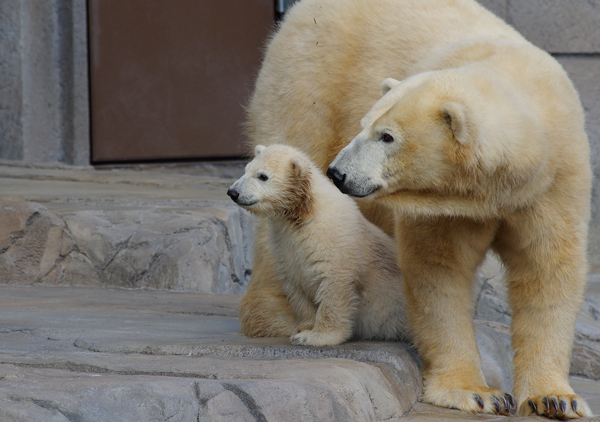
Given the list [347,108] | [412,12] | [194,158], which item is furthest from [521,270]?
[194,158]

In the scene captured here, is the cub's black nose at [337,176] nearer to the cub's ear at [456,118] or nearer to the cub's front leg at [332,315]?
the cub's ear at [456,118]

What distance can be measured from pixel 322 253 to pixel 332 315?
23 cm

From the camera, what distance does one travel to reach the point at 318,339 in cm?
290

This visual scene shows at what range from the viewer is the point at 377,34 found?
3.57m

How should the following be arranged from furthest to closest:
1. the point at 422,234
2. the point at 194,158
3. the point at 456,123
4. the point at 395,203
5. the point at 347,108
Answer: the point at 194,158
the point at 347,108
the point at 422,234
the point at 395,203
the point at 456,123

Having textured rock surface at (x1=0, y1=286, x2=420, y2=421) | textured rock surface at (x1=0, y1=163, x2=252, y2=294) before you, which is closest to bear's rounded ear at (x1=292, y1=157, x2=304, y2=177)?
textured rock surface at (x1=0, y1=286, x2=420, y2=421)

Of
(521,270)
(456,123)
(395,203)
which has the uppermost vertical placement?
(456,123)

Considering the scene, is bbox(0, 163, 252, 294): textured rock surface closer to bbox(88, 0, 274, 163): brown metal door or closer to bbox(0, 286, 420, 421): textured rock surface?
bbox(0, 286, 420, 421): textured rock surface

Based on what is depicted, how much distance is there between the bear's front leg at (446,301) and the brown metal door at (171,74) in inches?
221

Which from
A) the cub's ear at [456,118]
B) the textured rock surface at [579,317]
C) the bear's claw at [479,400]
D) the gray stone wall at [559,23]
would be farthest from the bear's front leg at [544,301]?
the gray stone wall at [559,23]

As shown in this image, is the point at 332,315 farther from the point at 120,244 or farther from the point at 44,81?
the point at 44,81

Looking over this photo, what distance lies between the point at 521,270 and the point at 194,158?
589 centimetres

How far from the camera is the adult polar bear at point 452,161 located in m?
2.46

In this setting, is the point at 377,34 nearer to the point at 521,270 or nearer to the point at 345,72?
the point at 345,72
